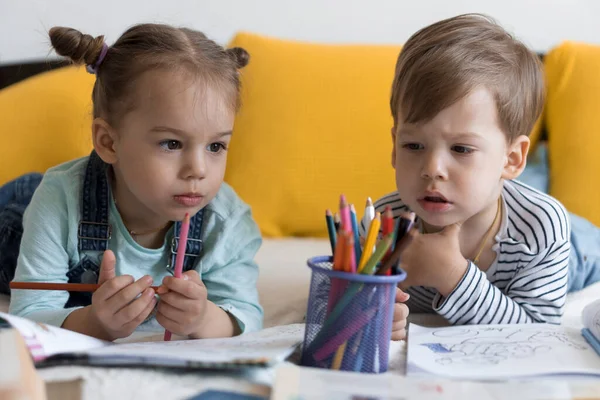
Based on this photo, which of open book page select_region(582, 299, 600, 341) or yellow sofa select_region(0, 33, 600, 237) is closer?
open book page select_region(582, 299, 600, 341)

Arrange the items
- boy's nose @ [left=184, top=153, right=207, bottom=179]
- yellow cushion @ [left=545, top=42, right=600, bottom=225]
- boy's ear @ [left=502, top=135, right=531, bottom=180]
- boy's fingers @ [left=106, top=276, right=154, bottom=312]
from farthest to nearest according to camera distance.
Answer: yellow cushion @ [left=545, top=42, right=600, bottom=225], boy's ear @ [left=502, top=135, right=531, bottom=180], boy's nose @ [left=184, top=153, right=207, bottom=179], boy's fingers @ [left=106, top=276, right=154, bottom=312]

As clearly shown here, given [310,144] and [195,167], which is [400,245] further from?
[310,144]

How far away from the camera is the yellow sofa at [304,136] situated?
163 centimetres

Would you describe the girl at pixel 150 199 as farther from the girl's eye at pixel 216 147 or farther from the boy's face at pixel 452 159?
the boy's face at pixel 452 159

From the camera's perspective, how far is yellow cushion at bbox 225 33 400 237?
1643mm

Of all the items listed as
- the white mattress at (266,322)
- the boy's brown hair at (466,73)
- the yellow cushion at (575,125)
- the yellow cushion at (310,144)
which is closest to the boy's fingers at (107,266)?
the white mattress at (266,322)

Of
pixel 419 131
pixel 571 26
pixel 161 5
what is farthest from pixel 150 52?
pixel 571 26

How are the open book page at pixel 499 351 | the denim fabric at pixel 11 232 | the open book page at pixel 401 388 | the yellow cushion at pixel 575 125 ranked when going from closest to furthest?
the open book page at pixel 401 388
the open book page at pixel 499 351
the denim fabric at pixel 11 232
the yellow cushion at pixel 575 125

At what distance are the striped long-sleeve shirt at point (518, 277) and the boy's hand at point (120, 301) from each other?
1.32 ft

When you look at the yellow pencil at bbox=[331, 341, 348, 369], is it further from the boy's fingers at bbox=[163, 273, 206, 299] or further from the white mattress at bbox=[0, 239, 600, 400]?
the boy's fingers at bbox=[163, 273, 206, 299]

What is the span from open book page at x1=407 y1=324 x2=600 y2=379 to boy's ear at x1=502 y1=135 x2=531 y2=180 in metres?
0.25

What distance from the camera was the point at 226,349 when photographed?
2.53 feet

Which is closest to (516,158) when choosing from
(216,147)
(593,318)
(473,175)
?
(473,175)

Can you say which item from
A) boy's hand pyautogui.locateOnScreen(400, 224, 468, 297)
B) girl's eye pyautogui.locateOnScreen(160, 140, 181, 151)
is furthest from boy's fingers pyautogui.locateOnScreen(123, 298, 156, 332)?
boy's hand pyautogui.locateOnScreen(400, 224, 468, 297)
